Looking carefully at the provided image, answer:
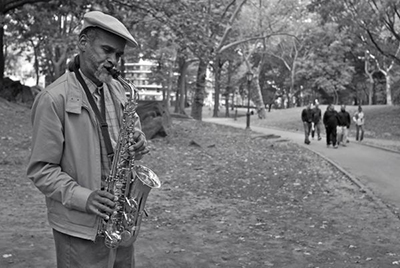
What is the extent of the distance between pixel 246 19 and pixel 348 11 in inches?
468

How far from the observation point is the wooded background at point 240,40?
1830 centimetres

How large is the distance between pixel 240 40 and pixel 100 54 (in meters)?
30.5

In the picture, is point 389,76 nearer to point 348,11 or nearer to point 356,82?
point 356,82

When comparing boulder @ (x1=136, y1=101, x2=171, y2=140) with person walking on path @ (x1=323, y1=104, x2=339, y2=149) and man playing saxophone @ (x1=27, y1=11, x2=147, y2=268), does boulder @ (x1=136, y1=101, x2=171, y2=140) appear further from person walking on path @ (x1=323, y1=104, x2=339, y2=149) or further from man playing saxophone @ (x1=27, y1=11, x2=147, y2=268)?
man playing saxophone @ (x1=27, y1=11, x2=147, y2=268)

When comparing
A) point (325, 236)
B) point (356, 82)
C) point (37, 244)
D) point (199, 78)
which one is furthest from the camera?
point (356, 82)

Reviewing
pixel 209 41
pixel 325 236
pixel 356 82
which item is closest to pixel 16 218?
pixel 325 236

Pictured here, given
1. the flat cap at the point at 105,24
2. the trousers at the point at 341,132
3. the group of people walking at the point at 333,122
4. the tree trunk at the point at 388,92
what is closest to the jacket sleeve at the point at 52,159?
the flat cap at the point at 105,24

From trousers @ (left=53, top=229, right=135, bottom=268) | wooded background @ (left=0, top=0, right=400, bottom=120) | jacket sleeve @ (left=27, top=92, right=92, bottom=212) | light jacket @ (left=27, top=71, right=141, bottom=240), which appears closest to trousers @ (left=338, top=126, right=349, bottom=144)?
wooded background @ (left=0, top=0, right=400, bottom=120)

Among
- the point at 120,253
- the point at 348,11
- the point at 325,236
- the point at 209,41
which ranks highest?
the point at 348,11

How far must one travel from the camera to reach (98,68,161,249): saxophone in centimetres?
282

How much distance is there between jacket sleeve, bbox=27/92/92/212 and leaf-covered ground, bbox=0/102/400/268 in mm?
3392

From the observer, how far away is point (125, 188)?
293 centimetres

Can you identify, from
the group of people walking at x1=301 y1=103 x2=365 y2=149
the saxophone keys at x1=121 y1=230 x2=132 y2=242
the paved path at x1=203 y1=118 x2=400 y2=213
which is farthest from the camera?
the group of people walking at x1=301 y1=103 x2=365 y2=149

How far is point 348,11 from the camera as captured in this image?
28062mm
